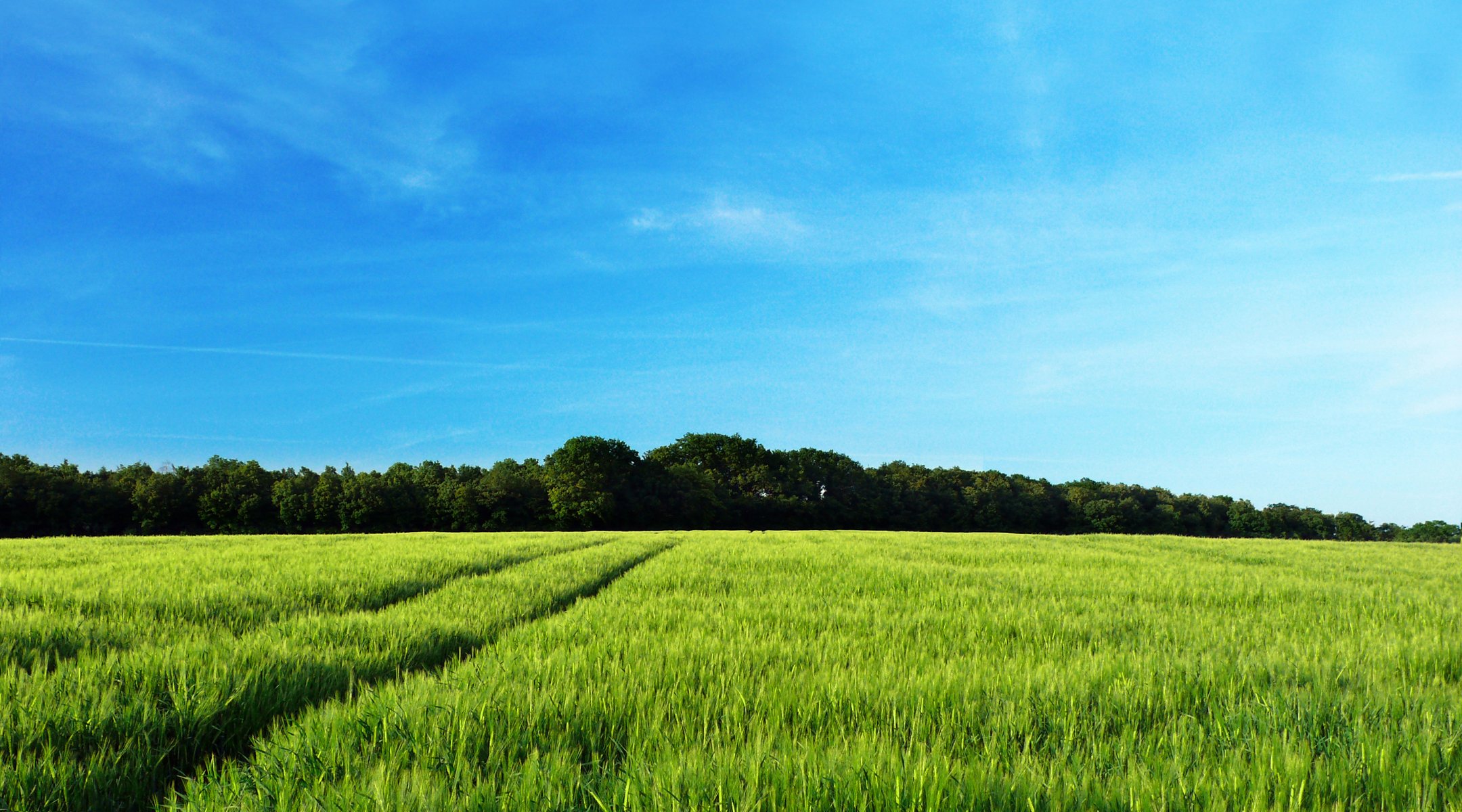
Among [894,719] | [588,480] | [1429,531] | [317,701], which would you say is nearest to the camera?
[894,719]

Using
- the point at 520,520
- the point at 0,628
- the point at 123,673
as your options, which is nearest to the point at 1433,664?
the point at 123,673

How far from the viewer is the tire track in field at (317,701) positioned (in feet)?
10.6

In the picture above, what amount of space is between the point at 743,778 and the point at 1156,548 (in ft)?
71.3

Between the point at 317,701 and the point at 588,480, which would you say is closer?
the point at 317,701

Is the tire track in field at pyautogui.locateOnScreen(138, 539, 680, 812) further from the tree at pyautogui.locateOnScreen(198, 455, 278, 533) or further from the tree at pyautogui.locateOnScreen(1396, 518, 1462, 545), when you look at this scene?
the tree at pyautogui.locateOnScreen(1396, 518, 1462, 545)

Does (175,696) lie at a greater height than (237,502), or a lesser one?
greater

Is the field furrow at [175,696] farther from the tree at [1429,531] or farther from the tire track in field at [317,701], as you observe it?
the tree at [1429,531]

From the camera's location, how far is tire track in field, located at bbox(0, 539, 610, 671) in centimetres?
475

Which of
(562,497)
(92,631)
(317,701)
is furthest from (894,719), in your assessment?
(562,497)

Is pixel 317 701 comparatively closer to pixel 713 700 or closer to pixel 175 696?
pixel 175 696

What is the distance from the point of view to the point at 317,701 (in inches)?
163

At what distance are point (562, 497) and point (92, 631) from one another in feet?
201

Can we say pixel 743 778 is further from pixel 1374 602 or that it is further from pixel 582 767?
pixel 1374 602

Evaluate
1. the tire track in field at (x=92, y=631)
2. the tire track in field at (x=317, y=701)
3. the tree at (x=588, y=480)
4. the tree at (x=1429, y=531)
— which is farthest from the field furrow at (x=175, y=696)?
the tree at (x=1429, y=531)
